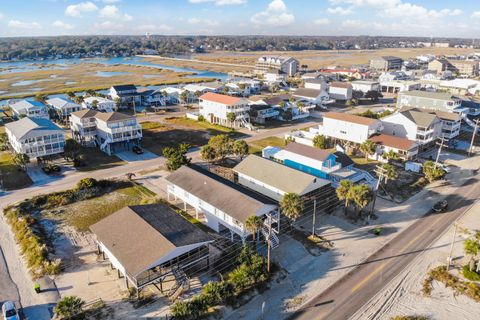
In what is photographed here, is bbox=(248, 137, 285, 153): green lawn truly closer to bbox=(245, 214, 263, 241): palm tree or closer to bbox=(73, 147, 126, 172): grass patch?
bbox=(73, 147, 126, 172): grass patch

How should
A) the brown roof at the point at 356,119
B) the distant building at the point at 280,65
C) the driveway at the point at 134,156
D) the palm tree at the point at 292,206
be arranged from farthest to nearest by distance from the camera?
the distant building at the point at 280,65 → the brown roof at the point at 356,119 → the driveway at the point at 134,156 → the palm tree at the point at 292,206

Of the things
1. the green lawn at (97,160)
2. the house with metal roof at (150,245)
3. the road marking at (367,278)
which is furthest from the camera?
the green lawn at (97,160)

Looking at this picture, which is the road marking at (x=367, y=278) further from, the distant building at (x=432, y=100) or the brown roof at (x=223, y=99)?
the distant building at (x=432, y=100)

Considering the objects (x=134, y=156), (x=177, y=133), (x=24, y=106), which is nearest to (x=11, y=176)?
(x=134, y=156)

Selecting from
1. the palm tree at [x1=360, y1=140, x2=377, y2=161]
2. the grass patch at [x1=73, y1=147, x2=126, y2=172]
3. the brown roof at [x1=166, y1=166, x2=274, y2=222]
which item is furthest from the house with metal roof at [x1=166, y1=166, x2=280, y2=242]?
the palm tree at [x1=360, y1=140, x2=377, y2=161]

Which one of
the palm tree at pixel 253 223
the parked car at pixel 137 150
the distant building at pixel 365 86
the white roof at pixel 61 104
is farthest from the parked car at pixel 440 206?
the distant building at pixel 365 86

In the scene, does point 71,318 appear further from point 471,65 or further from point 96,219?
point 471,65
